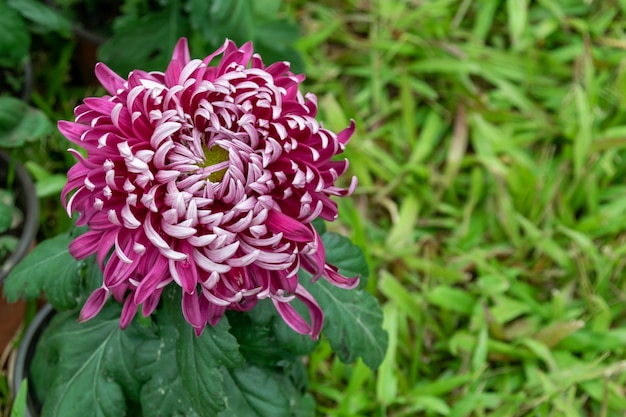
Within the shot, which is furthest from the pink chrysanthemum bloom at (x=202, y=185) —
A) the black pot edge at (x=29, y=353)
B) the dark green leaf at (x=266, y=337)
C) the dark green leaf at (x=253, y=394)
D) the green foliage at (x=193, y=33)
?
the green foliage at (x=193, y=33)

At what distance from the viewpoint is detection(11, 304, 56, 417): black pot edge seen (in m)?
1.74

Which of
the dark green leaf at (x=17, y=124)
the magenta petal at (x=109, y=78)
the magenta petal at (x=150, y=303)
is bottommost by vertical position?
the dark green leaf at (x=17, y=124)

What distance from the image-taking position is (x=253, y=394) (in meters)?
1.44

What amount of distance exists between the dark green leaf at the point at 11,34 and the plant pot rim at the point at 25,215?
0.30m

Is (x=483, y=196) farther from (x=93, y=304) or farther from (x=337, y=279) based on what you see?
(x=93, y=304)

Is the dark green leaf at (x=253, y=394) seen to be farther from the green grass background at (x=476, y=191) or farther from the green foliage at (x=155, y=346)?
the green grass background at (x=476, y=191)

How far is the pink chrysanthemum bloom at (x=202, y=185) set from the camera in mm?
1078

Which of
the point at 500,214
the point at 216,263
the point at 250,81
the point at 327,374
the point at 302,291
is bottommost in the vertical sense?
the point at 327,374

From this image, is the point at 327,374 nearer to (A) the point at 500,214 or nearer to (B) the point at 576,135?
(A) the point at 500,214

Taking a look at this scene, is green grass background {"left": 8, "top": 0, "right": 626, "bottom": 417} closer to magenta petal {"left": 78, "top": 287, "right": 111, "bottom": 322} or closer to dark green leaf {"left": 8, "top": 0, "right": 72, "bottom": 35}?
dark green leaf {"left": 8, "top": 0, "right": 72, "bottom": 35}

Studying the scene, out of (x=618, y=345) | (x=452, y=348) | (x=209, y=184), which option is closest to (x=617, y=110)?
(x=618, y=345)

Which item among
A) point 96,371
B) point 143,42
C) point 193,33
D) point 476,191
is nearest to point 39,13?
point 143,42

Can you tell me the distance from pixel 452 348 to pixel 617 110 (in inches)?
46.9

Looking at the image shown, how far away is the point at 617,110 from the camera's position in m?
2.74
